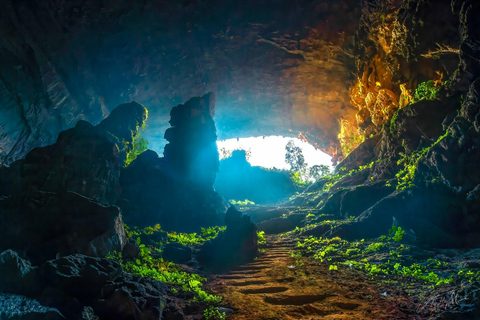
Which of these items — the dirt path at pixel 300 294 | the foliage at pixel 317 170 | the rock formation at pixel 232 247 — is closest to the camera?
the dirt path at pixel 300 294

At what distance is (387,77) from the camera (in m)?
21.6

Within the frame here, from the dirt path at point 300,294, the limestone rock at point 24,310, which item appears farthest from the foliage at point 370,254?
the limestone rock at point 24,310

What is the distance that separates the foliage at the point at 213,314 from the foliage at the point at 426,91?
63.1 ft

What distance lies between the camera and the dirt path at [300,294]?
221 inches

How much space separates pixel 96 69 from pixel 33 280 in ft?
87.2

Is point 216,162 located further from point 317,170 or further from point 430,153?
point 317,170

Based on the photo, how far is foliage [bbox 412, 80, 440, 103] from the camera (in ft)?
53.3

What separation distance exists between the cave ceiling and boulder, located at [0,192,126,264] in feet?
53.4

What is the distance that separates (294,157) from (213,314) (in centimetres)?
5024

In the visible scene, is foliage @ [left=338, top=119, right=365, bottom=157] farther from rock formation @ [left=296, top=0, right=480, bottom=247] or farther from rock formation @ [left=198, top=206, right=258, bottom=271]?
rock formation @ [left=198, top=206, right=258, bottom=271]

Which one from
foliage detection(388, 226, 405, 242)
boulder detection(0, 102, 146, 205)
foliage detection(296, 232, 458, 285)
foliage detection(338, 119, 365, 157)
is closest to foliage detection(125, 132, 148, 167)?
boulder detection(0, 102, 146, 205)

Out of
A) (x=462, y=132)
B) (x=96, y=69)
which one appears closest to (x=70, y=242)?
(x=462, y=132)

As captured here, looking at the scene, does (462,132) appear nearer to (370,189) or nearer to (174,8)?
(370,189)

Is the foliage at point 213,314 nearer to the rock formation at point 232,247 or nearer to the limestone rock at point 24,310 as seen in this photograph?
the limestone rock at point 24,310
